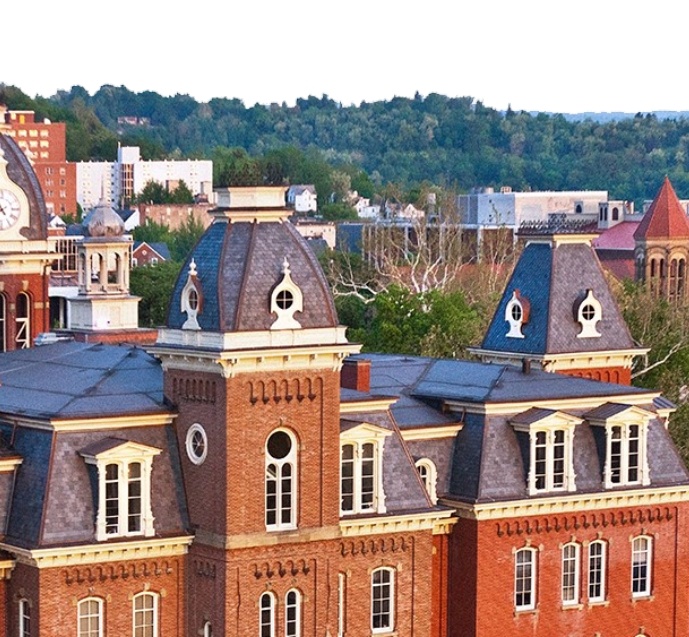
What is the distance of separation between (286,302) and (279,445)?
3.07 metres

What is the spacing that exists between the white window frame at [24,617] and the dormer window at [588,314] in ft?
65.1

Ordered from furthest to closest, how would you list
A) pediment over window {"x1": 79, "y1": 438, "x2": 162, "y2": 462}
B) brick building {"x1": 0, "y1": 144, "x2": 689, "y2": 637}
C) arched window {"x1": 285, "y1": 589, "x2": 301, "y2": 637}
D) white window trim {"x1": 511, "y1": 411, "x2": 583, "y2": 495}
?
white window trim {"x1": 511, "y1": 411, "x2": 583, "y2": 495} → arched window {"x1": 285, "y1": 589, "x2": 301, "y2": 637} → brick building {"x1": 0, "y1": 144, "x2": 689, "y2": 637} → pediment over window {"x1": 79, "y1": 438, "x2": 162, "y2": 462}

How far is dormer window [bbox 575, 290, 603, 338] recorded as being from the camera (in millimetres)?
65500

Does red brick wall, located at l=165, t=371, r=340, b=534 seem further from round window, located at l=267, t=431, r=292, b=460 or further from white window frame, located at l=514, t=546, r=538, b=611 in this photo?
white window frame, located at l=514, t=546, r=538, b=611

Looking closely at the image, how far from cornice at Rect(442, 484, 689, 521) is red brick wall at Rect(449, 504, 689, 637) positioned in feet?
0.59

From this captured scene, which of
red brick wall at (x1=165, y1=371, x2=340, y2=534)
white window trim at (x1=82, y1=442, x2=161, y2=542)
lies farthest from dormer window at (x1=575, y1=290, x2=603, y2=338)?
white window trim at (x1=82, y1=442, x2=161, y2=542)

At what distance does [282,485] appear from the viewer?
173 feet

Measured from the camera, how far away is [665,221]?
165875 millimetres

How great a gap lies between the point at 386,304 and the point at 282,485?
144ft

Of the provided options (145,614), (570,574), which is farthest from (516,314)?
(145,614)

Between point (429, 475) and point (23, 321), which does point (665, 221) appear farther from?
point (429, 475)

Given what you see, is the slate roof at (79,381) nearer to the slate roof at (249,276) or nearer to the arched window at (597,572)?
the slate roof at (249,276)

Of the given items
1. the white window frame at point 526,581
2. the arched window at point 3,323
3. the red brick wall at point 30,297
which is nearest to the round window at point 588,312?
the white window frame at point 526,581

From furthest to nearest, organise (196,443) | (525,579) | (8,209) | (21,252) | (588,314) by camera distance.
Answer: (21,252) → (8,209) → (588,314) → (525,579) → (196,443)
